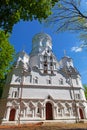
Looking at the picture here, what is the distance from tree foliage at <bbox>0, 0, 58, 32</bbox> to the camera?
9188 millimetres

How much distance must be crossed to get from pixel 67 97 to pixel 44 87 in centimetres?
514

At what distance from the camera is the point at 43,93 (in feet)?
90.0

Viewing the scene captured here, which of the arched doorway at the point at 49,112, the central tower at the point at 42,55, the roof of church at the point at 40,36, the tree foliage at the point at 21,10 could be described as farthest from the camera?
the roof of church at the point at 40,36

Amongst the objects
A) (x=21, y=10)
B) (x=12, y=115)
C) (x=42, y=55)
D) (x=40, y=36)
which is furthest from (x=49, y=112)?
(x=40, y=36)

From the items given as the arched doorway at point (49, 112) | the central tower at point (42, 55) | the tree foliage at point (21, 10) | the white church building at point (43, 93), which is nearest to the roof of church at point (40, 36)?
the central tower at point (42, 55)

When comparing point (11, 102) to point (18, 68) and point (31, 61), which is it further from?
point (31, 61)

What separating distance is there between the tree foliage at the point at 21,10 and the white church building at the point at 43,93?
1835 centimetres

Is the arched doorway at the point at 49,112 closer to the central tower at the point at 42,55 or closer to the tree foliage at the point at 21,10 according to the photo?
the central tower at the point at 42,55

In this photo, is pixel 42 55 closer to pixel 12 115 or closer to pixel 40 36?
pixel 40 36

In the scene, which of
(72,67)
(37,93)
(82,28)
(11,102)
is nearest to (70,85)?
(72,67)

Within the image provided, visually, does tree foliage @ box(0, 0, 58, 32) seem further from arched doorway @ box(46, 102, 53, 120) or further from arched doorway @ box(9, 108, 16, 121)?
arched doorway @ box(46, 102, 53, 120)

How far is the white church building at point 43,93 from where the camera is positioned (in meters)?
24.8

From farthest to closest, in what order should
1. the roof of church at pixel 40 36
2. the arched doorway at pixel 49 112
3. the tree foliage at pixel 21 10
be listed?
the roof of church at pixel 40 36
the arched doorway at pixel 49 112
the tree foliage at pixel 21 10

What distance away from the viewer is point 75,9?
8742mm
